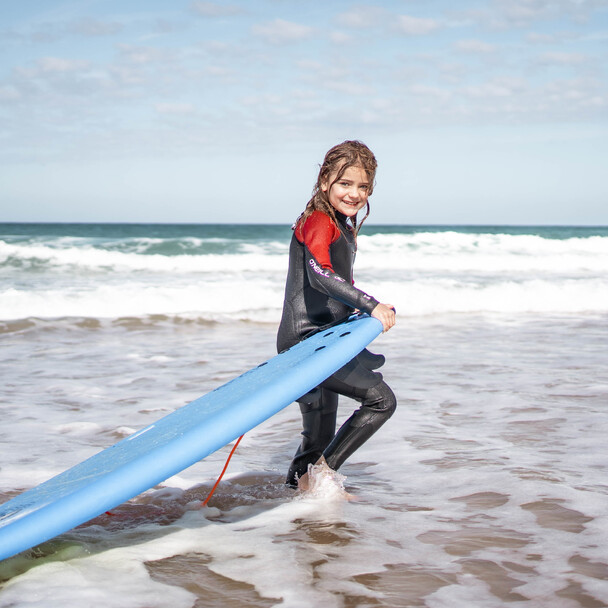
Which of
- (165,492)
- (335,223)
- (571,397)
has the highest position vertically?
(335,223)

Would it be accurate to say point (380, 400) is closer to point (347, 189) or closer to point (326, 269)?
point (326, 269)

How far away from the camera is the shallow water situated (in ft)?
7.25

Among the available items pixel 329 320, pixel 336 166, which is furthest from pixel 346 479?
pixel 336 166

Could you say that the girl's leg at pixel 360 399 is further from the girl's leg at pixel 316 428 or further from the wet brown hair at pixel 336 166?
the wet brown hair at pixel 336 166

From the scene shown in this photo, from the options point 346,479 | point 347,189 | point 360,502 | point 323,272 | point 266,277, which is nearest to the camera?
point 323,272

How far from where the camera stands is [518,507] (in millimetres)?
2914

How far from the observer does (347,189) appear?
2896mm

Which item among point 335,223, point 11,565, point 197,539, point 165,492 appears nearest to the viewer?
point 11,565

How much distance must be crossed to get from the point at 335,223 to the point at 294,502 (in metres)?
1.17

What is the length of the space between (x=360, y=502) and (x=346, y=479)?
0.36 meters

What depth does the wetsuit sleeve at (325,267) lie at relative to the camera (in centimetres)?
269

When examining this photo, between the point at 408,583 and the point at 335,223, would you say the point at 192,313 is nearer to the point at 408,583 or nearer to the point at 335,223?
the point at 335,223

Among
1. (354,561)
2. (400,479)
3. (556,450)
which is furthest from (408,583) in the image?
(556,450)

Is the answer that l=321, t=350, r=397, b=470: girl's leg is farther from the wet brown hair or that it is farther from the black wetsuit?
the wet brown hair
